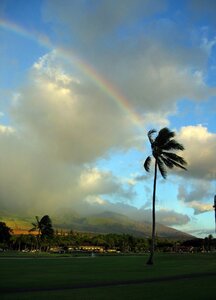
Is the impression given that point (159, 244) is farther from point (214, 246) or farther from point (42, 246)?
point (42, 246)

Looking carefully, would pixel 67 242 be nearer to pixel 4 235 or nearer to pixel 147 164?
pixel 4 235

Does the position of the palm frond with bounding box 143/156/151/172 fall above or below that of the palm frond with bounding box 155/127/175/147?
below

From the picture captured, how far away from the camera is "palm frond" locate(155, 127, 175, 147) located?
4378 cm

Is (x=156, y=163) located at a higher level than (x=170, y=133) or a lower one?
lower

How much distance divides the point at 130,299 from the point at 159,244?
580 ft

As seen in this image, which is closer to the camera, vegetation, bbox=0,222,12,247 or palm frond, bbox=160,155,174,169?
palm frond, bbox=160,155,174,169

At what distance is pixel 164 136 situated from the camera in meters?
43.9

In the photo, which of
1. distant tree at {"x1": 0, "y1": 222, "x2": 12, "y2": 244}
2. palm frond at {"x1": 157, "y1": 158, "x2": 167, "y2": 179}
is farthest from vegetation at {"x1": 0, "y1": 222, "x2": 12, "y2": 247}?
palm frond at {"x1": 157, "y1": 158, "x2": 167, "y2": 179}

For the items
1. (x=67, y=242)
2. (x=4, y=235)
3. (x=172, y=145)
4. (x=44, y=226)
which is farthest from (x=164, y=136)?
(x=67, y=242)

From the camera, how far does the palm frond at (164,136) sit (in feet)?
144

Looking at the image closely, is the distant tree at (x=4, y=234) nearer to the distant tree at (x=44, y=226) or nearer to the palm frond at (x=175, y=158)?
the distant tree at (x=44, y=226)

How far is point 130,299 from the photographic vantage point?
14.0 m

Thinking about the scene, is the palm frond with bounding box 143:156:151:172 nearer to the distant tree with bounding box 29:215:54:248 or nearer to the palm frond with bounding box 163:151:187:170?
the palm frond with bounding box 163:151:187:170

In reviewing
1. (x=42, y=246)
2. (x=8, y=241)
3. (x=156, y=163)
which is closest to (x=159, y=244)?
(x=42, y=246)
